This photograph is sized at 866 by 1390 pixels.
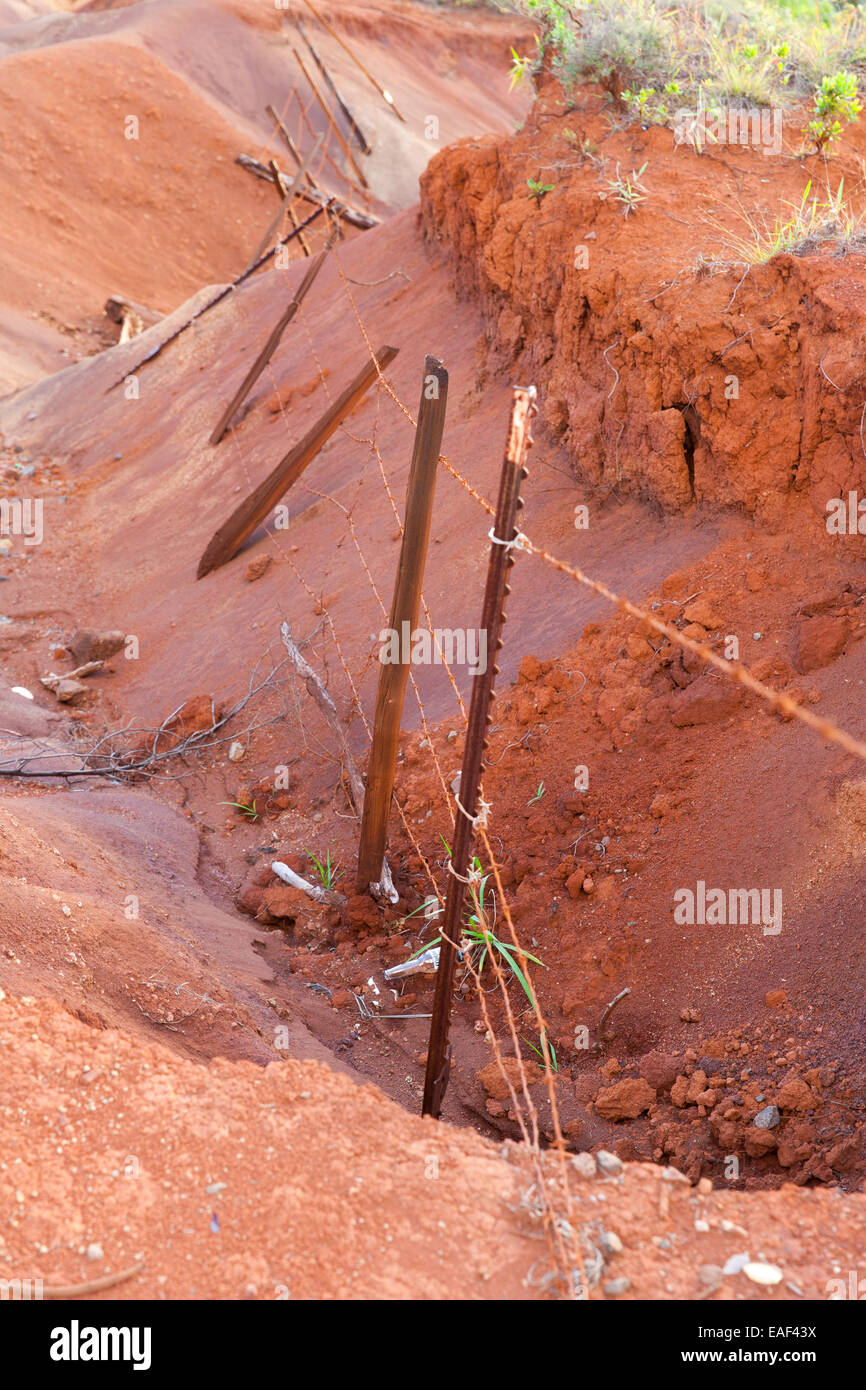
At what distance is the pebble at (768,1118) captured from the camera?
9.96 ft

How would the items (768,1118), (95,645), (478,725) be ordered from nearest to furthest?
1. (478,725)
2. (768,1118)
3. (95,645)

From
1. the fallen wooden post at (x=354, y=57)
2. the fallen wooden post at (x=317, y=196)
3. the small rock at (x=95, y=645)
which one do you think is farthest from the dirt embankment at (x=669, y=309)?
the fallen wooden post at (x=317, y=196)

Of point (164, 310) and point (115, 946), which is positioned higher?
point (164, 310)

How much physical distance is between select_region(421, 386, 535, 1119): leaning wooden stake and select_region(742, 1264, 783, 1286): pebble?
1.08 m

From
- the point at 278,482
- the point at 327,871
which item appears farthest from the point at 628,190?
the point at 327,871

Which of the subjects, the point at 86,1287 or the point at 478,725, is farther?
the point at 478,725

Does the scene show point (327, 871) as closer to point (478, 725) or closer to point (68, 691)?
point (478, 725)

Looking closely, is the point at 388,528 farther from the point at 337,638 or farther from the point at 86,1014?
the point at 86,1014

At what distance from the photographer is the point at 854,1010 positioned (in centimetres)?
327

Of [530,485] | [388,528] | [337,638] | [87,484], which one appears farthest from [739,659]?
[87,484]

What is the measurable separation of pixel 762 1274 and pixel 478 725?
1.35 metres

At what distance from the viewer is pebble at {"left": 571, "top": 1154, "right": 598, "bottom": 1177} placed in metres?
2.31

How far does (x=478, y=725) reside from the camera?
2736 millimetres
